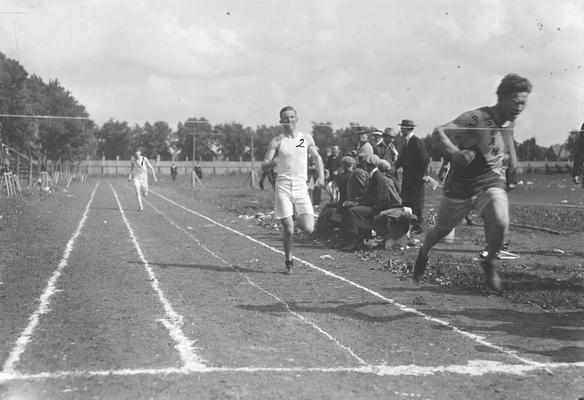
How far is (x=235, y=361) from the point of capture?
4512 millimetres

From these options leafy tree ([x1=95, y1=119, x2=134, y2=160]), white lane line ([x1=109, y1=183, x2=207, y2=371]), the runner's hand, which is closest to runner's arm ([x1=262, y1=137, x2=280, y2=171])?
white lane line ([x1=109, y1=183, x2=207, y2=371])

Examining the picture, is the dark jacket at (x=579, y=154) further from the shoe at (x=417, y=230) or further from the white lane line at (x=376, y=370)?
the white lane line at (x=376, y=370)

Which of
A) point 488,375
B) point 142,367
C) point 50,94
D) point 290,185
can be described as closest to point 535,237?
point 290,185

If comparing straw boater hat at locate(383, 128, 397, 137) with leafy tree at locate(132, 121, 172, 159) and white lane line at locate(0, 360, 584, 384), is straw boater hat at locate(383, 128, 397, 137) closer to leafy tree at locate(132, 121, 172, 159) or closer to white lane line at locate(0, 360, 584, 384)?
white lane line at locate(0, 360, 584, 384)

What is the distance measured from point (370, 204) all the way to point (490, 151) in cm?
547

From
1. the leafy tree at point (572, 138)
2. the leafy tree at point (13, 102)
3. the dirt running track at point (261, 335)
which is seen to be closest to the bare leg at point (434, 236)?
the dirt running track at point (261, 335)

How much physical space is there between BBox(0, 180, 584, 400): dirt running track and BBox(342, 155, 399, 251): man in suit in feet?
4.56

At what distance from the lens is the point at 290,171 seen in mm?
8516

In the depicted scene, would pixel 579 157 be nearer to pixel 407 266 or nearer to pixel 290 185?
pixel 407 266

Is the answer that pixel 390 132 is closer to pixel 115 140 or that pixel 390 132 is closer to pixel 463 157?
pixel 463 157

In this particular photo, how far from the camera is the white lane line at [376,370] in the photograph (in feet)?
13.6

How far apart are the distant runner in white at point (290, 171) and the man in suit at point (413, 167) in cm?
283

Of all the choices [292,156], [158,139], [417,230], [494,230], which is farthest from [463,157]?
[158,139]

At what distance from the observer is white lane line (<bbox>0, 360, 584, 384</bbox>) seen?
4145 mm
